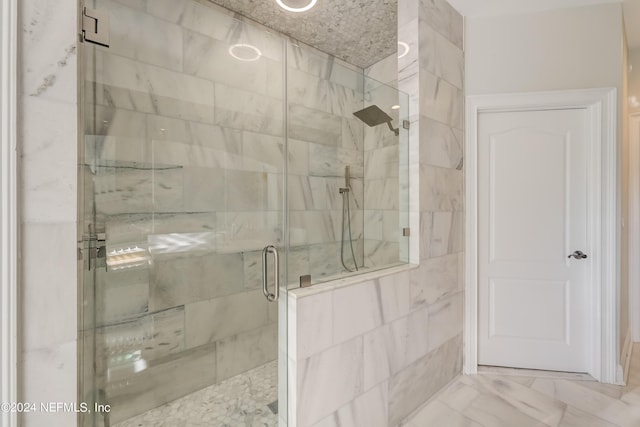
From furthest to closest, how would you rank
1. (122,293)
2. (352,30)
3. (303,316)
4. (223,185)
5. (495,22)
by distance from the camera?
(352,30) → (495,22) → (223,185) → (122,293) → (303,316)

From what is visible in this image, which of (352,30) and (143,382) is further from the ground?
(352,30)

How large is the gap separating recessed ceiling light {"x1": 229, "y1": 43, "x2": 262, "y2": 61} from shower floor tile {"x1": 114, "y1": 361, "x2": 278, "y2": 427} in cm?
183

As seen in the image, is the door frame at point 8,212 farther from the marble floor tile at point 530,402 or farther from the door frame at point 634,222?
the door frame at point 634,222

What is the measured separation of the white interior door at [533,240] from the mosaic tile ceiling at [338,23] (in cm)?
114

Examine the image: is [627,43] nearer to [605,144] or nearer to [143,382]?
[605,144]

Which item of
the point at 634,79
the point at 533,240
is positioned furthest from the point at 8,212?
the point at 634,79

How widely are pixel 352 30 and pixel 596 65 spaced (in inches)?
74.2

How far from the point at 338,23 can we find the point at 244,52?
3.37 feet

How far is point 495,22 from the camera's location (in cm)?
238

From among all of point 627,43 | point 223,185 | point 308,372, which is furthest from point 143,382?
point 627,43

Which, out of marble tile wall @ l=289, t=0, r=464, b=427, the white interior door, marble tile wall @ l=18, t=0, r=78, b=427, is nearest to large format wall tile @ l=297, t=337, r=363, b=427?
marble tile wall @ l=289, t=0, r=464, b=427

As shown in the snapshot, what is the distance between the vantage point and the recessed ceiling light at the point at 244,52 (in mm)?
1859

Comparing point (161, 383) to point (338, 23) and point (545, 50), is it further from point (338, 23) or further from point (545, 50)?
point (545, 50)

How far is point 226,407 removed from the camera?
1669 mm
